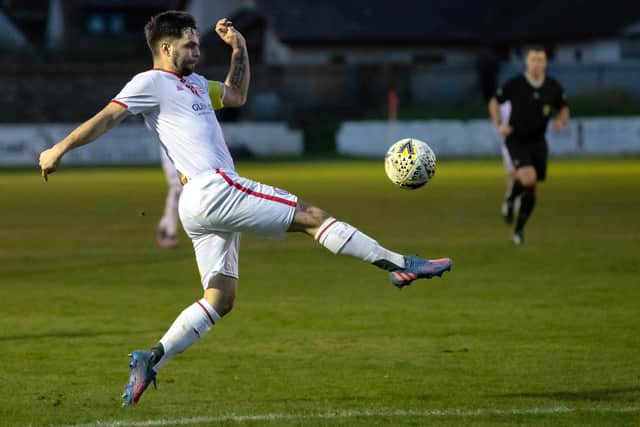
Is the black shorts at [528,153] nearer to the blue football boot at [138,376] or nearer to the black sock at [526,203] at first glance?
the black sock at [526,203]

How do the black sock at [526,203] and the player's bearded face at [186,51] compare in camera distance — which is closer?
the player's bearded face at [186,51]

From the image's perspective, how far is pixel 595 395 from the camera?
7.68 meters

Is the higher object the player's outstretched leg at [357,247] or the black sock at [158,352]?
the player's outstretched leg at [357,247]

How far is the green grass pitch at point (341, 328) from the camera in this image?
7.43 metres

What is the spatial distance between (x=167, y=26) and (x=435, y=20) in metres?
56.9

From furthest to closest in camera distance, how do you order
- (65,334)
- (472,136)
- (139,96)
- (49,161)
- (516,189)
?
A: (472,136) → (516,189) → (65,334) → (139,96) → (49,161)

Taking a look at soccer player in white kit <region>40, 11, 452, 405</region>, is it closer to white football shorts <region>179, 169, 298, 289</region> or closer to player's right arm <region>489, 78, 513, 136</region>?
white football shorts <region>179, 169, 298, 289</region>

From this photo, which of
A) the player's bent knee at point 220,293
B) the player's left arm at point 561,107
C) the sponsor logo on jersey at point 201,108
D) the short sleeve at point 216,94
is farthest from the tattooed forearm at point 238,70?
the player's left arm at point 561,107

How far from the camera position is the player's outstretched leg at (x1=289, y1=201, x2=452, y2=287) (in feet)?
23.3

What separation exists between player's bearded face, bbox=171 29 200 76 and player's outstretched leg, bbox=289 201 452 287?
1.05m

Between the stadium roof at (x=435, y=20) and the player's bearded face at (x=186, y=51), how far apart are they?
53395 millimetres

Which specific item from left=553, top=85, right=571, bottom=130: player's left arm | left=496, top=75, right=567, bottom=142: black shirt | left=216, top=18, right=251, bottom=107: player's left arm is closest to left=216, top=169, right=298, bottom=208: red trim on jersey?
left=216, top=18, right=251, bottom=107: player's left arm

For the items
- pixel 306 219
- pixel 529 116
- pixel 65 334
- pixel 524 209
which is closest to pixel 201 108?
pixel 306 219

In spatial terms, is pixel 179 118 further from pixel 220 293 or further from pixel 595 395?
pixel 595 395
